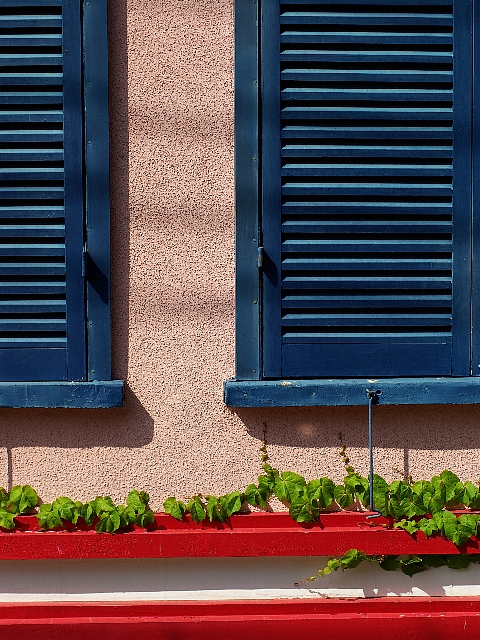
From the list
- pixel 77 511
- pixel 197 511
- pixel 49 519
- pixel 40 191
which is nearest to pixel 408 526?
pixel 197 511

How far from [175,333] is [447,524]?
52.8 inches

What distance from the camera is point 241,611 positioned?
2615mm

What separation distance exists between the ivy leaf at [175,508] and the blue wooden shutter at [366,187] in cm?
64

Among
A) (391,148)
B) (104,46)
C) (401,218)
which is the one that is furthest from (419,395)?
(104,46)

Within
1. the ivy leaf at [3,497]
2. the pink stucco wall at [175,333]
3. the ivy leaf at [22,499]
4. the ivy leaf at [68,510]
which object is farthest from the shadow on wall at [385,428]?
the ivy leaf at [3,497]

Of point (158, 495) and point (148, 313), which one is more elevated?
point (148, 313)

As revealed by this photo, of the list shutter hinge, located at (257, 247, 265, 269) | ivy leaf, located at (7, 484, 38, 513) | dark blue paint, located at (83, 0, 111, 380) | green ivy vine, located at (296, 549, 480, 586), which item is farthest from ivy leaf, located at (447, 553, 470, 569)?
ivy leaf, located at (7, 484, 38, 513)

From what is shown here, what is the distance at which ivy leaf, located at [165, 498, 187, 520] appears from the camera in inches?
103

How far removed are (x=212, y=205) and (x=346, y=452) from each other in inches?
46.0

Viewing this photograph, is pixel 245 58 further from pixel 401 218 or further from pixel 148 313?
pixel 148 313

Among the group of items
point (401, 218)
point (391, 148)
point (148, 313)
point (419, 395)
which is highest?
point (391, 148)

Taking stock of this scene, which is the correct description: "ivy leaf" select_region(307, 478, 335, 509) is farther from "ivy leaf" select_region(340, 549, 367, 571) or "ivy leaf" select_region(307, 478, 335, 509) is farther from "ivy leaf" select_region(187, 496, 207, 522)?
"ivy leaf" select_region(187, 496, 207, 522)

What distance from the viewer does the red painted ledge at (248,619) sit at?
101 inches

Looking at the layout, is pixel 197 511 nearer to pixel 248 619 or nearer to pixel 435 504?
pixel 248 619
